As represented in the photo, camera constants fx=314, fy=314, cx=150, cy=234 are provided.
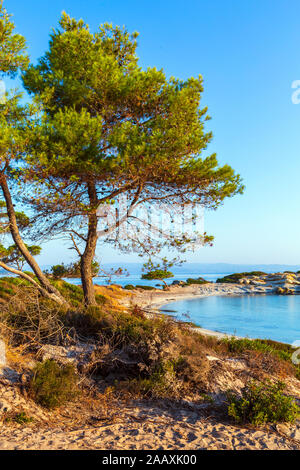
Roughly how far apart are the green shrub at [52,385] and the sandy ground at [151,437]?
1.87 feet

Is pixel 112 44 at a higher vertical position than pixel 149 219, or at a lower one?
higher

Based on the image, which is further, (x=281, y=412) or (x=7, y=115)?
(x=7, y=115)

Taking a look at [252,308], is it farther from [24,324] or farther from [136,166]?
[24,324]

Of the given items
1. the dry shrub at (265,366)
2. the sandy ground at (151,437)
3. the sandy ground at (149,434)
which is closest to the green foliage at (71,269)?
the dry shrub at (265,366)

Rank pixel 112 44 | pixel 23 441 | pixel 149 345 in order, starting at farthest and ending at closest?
pixel 112 44, pixel 149 345, pixel 23 441

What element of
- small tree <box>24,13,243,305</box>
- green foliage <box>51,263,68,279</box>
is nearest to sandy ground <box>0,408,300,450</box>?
small tree <box>24,13,243,305</box>

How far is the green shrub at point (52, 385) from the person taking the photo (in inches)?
163

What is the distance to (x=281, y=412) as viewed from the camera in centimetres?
406

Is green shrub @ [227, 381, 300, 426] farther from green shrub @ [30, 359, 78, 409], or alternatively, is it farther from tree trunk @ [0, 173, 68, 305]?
tree trunk @ [0, 173, 68, 305]

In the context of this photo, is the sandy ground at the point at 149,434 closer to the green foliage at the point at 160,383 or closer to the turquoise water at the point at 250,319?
the green foliage at the point at 160,383

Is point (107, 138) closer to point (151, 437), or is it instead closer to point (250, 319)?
point (151, 437)

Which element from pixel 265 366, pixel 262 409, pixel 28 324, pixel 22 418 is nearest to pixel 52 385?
pixel 22 418

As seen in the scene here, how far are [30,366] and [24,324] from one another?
4.80 feet
